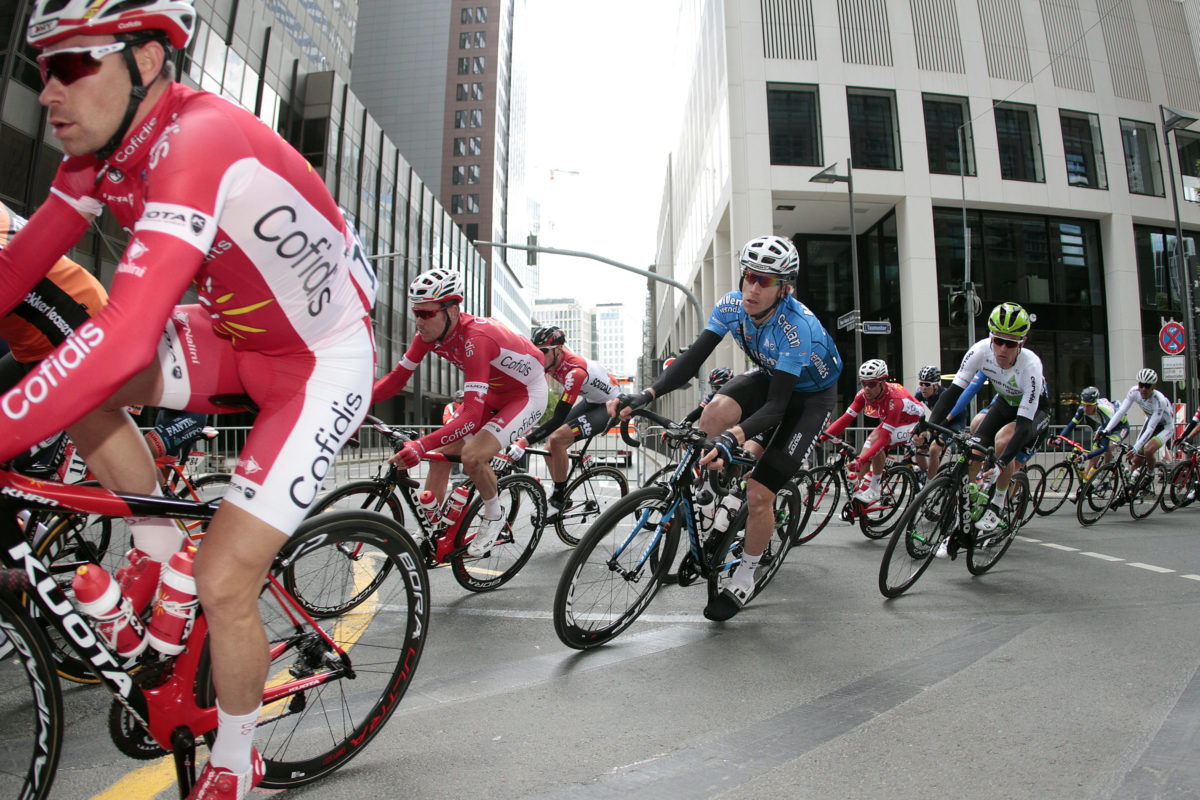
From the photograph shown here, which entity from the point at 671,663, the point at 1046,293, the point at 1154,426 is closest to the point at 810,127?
the point at 1046,293

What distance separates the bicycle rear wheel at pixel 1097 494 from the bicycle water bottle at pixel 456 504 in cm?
828

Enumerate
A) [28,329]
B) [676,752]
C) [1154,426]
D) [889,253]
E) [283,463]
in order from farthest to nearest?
[889,253] → [1154,426] → [28,329] → [676,752] → [283,463]

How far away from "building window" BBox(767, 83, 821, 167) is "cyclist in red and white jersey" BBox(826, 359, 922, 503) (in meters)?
17.2

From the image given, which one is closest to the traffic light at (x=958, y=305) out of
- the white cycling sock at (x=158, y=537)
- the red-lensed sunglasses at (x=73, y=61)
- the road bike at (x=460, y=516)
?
the road bike at (x=460, y=516)

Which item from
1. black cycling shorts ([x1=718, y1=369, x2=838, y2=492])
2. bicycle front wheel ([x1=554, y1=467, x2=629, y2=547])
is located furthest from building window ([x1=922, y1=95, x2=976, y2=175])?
black cycling shorts ([x1=718, y1=369, x2=838, y2=492])

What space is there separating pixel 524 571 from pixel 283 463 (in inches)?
156

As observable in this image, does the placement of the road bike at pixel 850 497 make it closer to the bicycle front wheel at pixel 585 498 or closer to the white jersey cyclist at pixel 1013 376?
the white jersey cyclist at pixel 1013 376

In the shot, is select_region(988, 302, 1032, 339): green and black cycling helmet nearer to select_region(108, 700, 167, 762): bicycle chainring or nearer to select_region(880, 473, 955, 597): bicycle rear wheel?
select_region(880, 473, 955, 597): bicycle rear wheel

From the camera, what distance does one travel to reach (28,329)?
10.3ft

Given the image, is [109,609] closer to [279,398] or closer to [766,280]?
[279,398]

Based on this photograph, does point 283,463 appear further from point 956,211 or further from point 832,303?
point 832,303

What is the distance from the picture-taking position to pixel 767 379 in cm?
511

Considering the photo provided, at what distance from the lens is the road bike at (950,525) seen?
5.00 metres

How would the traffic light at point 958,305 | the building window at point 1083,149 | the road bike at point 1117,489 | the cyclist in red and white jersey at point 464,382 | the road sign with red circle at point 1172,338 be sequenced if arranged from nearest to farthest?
the cyclist in red and white jersey at point 464,382 < the road bike at point 1117,489 < the road sign with red circle at point 1172,338 < the traffic light at point 958,305 < the building window at point 1083,149
